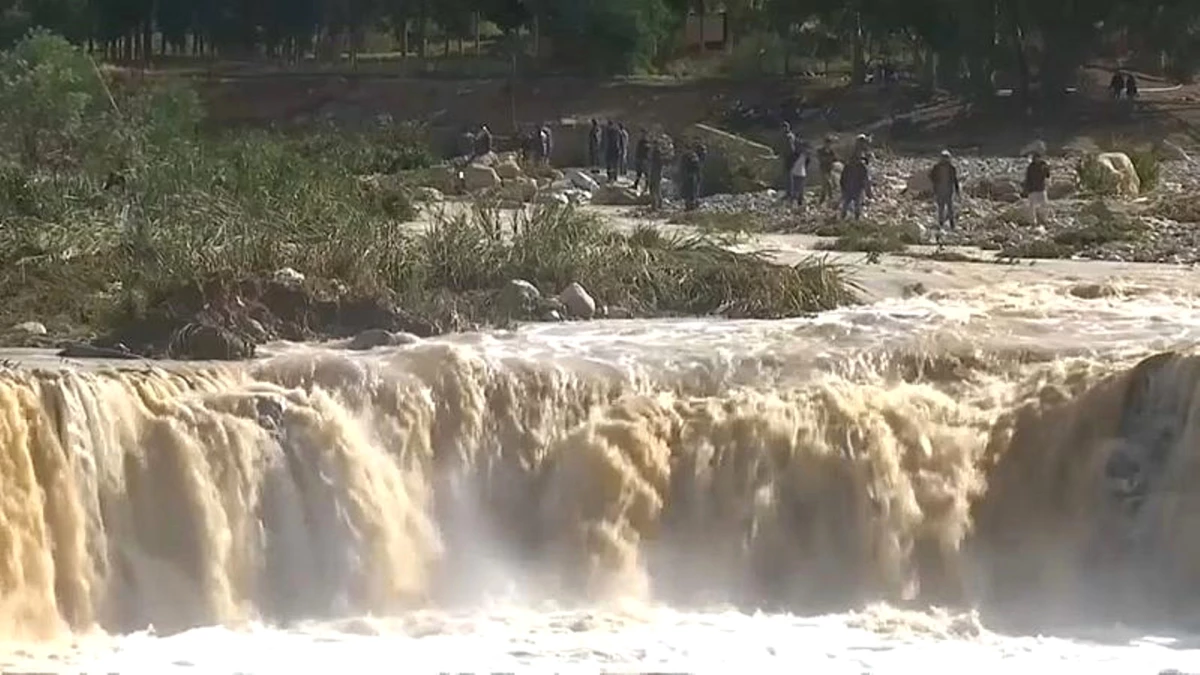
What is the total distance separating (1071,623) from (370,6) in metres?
41.9

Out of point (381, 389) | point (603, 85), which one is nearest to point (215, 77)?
point (603, 85)

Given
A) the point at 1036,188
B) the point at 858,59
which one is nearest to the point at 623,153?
the point at 1036,188

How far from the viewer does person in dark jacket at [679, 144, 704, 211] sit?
98.9 feet

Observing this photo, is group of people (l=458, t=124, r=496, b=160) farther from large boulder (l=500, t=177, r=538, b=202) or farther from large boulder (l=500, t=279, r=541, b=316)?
large boulder (l=500, t=279, r=541, b=316)

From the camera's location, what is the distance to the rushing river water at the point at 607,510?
43.1ft

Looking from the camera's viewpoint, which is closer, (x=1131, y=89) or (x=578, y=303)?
(x=578, y=303)

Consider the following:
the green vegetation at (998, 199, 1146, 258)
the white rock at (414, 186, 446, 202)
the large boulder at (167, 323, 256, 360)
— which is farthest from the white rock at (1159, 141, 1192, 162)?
the large boulder at (167, 323, 256, 360)

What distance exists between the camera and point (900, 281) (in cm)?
2088

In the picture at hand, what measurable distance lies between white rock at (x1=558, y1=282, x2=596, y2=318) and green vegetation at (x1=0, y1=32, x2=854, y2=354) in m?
0.44

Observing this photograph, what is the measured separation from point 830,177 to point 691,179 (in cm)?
204

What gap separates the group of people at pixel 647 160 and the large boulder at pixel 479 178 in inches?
80.0

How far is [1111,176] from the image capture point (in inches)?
1179

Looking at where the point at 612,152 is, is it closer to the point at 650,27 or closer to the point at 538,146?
the point at 538,146

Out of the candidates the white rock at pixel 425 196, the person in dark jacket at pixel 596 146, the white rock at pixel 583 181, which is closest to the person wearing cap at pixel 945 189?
the white rock at pixel 425 196
